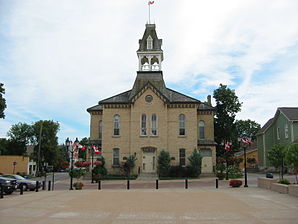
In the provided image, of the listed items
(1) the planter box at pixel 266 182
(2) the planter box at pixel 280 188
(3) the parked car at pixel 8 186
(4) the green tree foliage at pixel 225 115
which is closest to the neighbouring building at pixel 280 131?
(4) the green tree foliage at pixel 225 115

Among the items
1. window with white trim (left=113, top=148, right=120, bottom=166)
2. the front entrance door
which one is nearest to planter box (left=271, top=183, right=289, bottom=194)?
the front entrance door

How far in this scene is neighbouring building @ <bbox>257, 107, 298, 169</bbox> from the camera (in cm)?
4097

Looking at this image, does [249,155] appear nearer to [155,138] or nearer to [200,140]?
[200,140]

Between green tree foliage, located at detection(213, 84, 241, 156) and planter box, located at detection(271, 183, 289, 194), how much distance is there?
26703 millimetres

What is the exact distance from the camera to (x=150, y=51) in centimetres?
4175

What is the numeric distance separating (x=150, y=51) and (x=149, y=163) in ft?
49.8

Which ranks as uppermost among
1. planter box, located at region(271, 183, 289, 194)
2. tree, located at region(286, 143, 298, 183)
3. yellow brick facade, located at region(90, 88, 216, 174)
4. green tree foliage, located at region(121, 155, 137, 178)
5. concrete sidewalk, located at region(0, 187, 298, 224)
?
yellow brick facade, located at region(90, 88, 216, 174)

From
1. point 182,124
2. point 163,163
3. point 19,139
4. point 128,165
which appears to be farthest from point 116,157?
point 19,139

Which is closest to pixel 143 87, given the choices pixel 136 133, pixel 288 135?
pixel 136 133

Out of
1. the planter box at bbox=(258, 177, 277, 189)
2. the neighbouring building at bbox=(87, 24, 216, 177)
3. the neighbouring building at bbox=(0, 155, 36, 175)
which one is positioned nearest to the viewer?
the planter box at bbox=(258, 177, 277, 189)

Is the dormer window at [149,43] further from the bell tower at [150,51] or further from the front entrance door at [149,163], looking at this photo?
the front entrance door at [149,163]

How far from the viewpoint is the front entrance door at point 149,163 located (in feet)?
123

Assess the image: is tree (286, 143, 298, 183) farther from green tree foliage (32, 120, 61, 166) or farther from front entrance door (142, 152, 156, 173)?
green tree foliage (32, 120, 61, 166)

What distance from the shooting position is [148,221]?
996cm
